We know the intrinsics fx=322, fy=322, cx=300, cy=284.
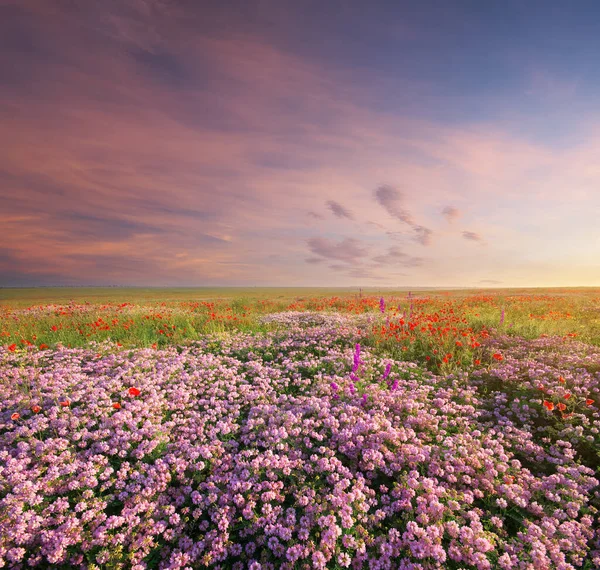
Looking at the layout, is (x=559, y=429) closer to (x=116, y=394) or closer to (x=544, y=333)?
(x=544, y=333)

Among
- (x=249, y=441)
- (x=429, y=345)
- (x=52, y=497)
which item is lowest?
(x=52, y=497)

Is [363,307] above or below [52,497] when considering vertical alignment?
above

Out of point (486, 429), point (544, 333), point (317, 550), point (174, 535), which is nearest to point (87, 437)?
point (174, 535)

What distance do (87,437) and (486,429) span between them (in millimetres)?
6539

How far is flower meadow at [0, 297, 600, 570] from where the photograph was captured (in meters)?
3.42

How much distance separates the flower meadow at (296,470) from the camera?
342 cm

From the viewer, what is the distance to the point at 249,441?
4.79 meters

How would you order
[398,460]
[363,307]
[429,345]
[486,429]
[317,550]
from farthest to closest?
[363,307]
[429,345]
[486,429]
[398,460]
[317,550]

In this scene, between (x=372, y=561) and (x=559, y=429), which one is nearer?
(x=372, y=561)

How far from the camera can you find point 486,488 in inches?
165

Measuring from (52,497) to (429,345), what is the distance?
359 inches

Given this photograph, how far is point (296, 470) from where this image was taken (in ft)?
14.1

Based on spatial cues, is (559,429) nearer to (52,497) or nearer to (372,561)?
(372,561)

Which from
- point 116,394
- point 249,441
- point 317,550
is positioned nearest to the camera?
point 317,550
